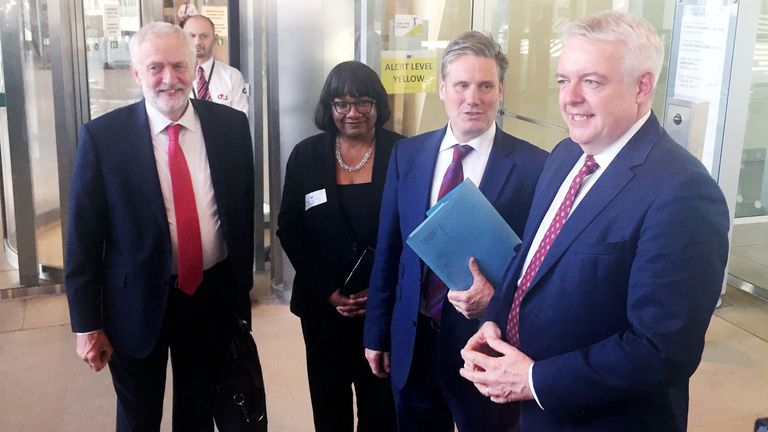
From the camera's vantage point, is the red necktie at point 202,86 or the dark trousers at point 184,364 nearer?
the dark trousers at point 184,364

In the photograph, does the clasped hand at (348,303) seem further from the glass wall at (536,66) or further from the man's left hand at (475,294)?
the glass wall at (536,66)

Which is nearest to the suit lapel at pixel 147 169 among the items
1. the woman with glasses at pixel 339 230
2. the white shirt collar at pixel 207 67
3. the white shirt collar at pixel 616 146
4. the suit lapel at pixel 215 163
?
the suit lapel at pixel 215 163

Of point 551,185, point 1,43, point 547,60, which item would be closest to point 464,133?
point 551,185

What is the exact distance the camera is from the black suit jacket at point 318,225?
105 inches

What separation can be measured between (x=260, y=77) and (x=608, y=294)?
14.3ft

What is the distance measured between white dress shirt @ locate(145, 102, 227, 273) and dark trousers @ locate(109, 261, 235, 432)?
100mm

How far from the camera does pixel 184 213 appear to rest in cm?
245

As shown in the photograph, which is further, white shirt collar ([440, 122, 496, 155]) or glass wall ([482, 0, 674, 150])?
glass wall ([482, 0, 674, 150])

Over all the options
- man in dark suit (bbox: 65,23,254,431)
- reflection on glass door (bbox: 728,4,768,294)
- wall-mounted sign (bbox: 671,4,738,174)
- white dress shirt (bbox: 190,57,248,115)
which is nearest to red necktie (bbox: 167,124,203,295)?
man in dark suit (bbox: 65,23,254,431)

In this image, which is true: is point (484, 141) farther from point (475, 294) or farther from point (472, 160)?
point (475, 294)

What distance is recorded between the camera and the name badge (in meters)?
2.66

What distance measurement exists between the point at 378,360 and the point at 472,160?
74cm

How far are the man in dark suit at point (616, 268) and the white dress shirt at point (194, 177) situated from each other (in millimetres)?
1177

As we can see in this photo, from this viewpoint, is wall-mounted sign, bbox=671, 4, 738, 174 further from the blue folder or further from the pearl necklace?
the blue folder
